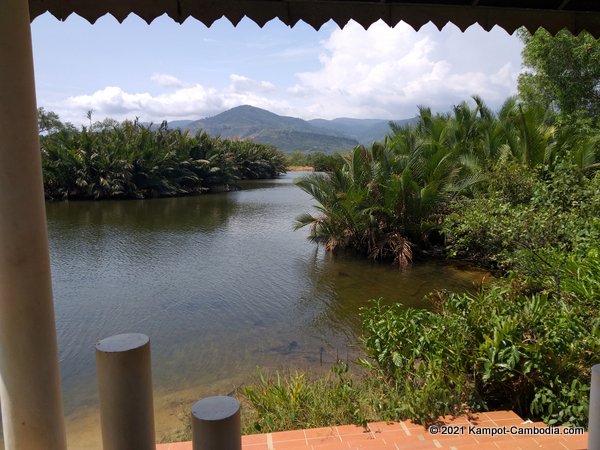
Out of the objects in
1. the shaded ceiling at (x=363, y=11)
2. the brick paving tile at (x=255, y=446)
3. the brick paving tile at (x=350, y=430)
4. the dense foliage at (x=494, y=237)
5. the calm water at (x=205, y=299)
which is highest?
the shaded ceiling at (x=363, y=11)

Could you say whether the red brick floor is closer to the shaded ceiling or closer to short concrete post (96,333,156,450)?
short concrete post (96,333,156,450)

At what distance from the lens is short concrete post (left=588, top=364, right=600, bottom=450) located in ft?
5.21

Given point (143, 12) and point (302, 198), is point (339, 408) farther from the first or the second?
point (302, 198)

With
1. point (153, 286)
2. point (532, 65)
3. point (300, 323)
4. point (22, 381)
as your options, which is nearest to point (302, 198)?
point (532, 65)

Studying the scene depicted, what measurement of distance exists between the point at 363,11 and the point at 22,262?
2848 millimetres

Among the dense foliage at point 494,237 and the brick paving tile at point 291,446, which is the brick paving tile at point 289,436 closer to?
the brick paving tile at point 291,446

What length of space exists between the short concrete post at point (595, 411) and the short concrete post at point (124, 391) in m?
1.59

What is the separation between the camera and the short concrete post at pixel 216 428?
157cm

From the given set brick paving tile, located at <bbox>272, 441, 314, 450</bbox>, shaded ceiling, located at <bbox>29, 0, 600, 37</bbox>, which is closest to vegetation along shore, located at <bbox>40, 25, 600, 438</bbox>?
brick paving tile, located at <bbox>272, 441, 314, 450</bbox>

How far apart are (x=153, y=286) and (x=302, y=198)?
20.2 metres

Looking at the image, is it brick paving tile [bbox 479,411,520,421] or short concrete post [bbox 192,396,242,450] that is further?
brick paving tile [bbox 479,411,520,421]

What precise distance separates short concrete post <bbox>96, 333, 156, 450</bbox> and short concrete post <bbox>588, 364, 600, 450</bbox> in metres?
1.59

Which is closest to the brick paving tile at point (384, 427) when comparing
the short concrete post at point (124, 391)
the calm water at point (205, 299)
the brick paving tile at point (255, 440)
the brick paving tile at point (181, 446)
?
the brick paving tile at point (255, 440)

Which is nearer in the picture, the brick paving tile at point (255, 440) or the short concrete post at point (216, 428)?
the short concrete post at point (216, 428)
